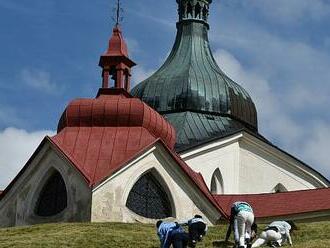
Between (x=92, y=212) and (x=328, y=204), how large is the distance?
8.77m

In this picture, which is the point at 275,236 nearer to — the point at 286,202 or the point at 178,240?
the point at 178,240

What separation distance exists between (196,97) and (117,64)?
667 centimetres

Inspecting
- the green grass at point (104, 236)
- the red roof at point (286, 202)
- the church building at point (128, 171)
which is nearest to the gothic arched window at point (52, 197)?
the church building at point (128, 171)

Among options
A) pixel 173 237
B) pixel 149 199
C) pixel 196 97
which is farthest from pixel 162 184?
pixel 173 237

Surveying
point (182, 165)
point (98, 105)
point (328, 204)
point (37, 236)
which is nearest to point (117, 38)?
point (98, 105)

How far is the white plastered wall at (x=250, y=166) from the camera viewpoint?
46.9 meters

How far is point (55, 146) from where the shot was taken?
38312mm

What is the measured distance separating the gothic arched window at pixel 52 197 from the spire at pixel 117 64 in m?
5.91

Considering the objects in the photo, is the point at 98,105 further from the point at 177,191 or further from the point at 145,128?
the point at 177,191

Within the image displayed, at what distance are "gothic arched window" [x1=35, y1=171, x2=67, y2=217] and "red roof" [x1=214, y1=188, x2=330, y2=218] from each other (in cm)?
643

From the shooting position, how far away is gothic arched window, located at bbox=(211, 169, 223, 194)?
4731cm

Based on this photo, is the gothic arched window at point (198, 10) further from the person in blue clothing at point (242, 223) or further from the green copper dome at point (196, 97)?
the person in blue clothing at point (242, 223)

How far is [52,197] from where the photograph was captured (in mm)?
38344

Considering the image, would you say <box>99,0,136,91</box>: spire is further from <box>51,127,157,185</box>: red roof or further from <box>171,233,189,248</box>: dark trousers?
<box>171,233,189,248</box>: dark trousers
